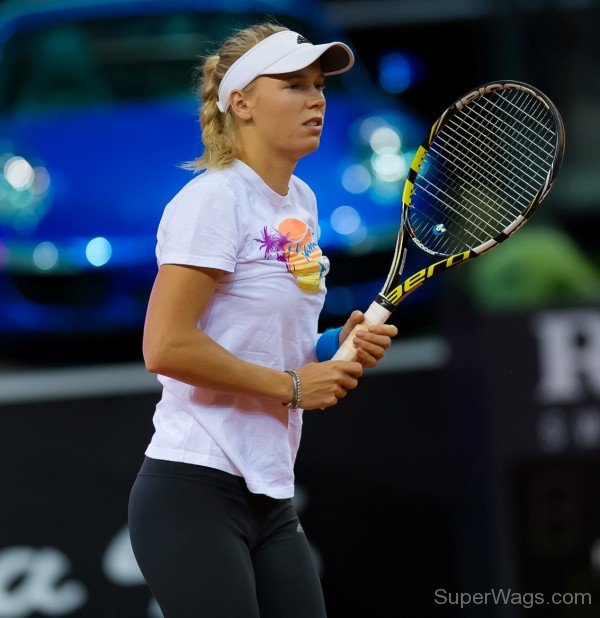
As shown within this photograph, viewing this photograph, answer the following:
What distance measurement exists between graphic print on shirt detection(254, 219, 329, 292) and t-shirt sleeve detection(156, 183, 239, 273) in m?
0.07

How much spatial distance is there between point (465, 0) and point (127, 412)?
3.11 meters

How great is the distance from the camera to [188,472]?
176 cm

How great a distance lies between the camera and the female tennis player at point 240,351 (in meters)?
1.70

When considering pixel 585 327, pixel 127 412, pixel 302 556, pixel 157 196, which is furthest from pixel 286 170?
pixel 157 196

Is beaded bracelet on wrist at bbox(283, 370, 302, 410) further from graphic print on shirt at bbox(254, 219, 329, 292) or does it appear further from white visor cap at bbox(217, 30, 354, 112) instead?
white visor cap at bbox(217, 30, 354, 112)

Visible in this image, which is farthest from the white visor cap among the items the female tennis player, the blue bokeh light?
the blue bokeh light

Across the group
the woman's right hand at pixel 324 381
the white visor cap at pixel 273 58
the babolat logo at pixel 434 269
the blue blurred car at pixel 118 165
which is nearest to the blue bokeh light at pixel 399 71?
the blue blurred car at pixel 118 165

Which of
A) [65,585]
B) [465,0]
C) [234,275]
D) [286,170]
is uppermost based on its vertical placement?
[465,0]

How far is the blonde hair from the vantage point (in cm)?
185

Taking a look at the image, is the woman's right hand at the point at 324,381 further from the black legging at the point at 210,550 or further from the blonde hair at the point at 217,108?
the blonde hair at the point at 217,108

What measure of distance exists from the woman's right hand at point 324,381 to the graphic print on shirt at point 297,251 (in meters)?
0.12

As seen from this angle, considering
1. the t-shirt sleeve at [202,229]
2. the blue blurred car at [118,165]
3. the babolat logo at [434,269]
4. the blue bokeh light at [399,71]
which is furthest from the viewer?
the blue bokeh light at [399,71]

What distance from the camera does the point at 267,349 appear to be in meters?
1.80

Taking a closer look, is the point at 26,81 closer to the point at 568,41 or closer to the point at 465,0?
the point at 465,0
